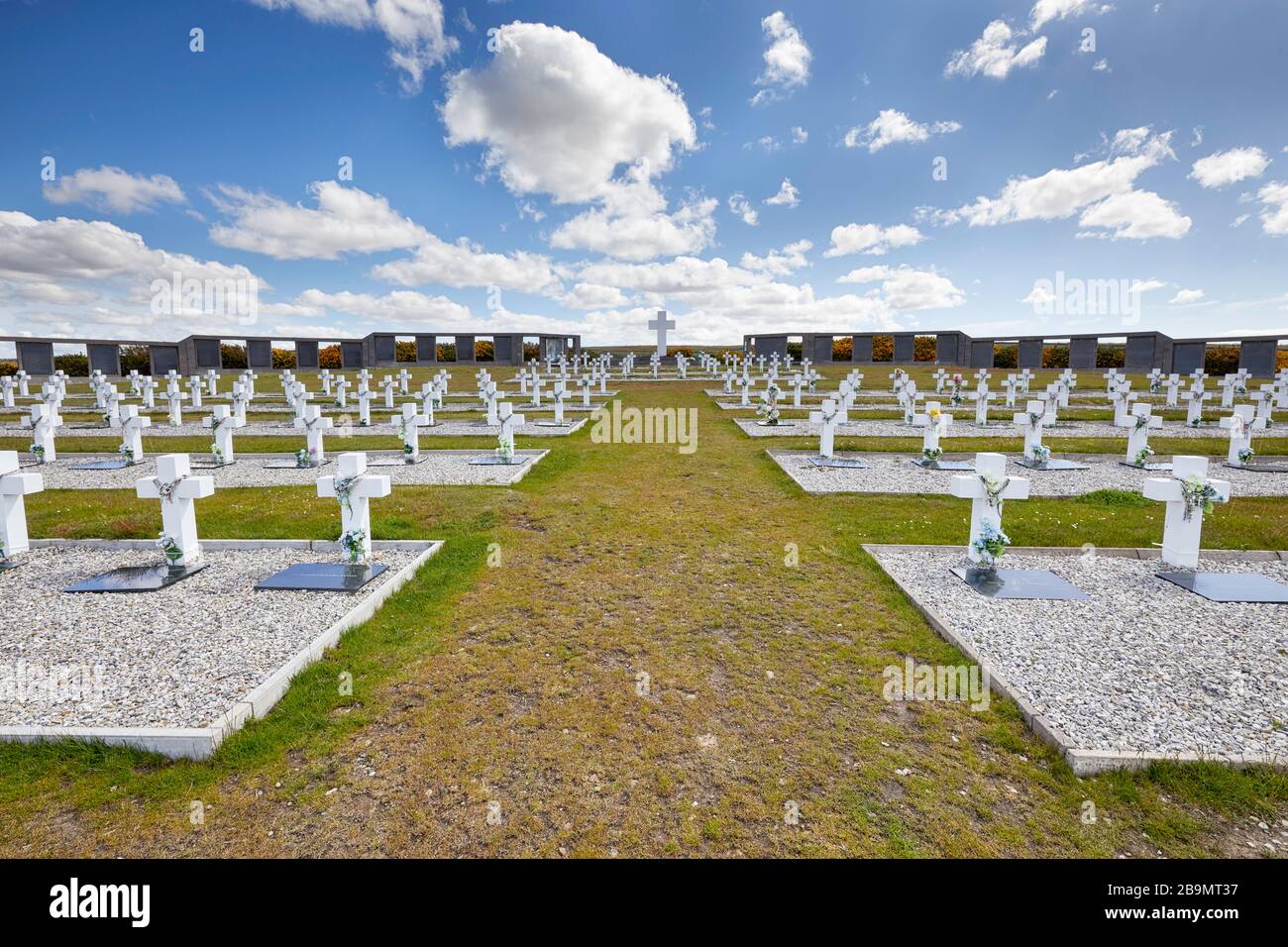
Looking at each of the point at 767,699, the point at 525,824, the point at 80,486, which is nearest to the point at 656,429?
the point at 80,486

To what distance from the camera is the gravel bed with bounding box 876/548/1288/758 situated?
153 inches

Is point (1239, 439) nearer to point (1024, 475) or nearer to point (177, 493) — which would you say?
point (1024, 475)

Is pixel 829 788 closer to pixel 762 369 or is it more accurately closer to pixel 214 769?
pixel 214 769

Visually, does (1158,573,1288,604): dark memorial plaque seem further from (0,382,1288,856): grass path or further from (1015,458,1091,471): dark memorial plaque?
(1015,458,1091,471): dark memorial plaque

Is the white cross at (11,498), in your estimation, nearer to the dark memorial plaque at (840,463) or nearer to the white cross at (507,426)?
the white cross at (507,426)

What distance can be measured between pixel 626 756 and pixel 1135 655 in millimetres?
4130

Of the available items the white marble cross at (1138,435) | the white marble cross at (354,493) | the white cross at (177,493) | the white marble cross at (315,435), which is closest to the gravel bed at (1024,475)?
the white marble cross at (1138,435)

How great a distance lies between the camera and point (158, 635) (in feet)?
17.7

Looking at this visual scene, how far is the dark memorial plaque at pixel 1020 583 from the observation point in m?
6.29

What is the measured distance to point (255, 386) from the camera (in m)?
37.6
